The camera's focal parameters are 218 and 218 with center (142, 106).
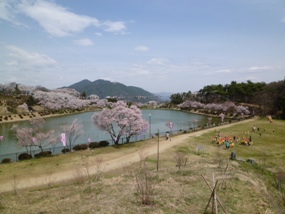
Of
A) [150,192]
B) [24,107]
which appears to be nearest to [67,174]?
[150,192]

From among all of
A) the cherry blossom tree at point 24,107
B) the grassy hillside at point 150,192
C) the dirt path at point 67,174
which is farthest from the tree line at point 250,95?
the cherry blossom tree at point 24,107

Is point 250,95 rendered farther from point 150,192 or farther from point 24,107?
point 150,192

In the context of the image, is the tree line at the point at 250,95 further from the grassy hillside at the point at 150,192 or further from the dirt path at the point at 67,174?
the dirt path at the point at 67,174

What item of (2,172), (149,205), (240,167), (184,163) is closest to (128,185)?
(149,205)

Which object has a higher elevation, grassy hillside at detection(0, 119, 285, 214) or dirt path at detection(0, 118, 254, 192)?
grassy hillside at detection(0, 119, 285, 214)

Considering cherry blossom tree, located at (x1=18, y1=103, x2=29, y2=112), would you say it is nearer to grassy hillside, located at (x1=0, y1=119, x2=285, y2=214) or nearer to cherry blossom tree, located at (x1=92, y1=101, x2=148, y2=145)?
cherry blossom tree, located at (x1=92, y1=101, x2=148, y2=145)

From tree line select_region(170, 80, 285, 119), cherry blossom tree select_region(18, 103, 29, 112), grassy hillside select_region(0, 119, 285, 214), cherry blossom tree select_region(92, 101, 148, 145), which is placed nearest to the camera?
grassy hillside select_region(0, 119, 285, 214)

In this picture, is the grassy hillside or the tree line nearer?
the grassy hillside

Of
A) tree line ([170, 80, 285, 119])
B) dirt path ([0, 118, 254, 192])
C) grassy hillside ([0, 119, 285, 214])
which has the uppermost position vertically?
tree line ([170, 80, 285, 119])

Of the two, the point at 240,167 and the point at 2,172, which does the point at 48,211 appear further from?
the point at 240,167

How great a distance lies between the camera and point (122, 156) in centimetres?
2084

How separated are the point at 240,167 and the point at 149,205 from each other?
30.9 feet

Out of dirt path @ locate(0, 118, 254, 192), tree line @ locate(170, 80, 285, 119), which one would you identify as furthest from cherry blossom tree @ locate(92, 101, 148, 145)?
tree line @ locate(170, 80, 285, 119)

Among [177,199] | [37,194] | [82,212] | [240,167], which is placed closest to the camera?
[82,212]
